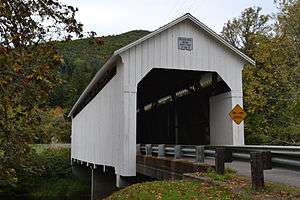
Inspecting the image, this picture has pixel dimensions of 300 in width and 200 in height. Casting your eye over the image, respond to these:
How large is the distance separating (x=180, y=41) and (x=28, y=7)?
1112 cm

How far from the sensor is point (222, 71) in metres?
16.4

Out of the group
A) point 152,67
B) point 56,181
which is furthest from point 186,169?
point 56,181

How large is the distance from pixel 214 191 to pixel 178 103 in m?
15.8

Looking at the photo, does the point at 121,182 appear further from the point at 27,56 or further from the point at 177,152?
the point at 27,56

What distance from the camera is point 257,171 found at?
7.19 m

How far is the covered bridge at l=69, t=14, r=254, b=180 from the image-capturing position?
49.8ft

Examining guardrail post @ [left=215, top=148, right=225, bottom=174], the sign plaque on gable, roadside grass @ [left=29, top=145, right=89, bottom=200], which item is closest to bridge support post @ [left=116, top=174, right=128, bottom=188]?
the sign plaque on gable

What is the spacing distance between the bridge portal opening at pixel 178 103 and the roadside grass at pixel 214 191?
8614 millimetres

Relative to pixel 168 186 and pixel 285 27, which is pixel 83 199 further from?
pixel 168 186

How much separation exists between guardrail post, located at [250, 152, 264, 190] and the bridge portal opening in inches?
384

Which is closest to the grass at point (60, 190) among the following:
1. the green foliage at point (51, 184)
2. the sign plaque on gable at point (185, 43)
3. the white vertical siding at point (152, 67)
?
the green foliage at point (51, 184)

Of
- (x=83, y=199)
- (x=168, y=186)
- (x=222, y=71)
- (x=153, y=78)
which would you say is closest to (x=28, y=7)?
(x=168, y=186)

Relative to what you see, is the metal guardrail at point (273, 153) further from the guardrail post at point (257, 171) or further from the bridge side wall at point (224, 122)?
the bridge side wall at point (224, 122)

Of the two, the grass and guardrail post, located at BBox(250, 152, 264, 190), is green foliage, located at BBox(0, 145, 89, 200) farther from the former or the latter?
guardrail post, located at BBox(250, 152, 264, 190)
